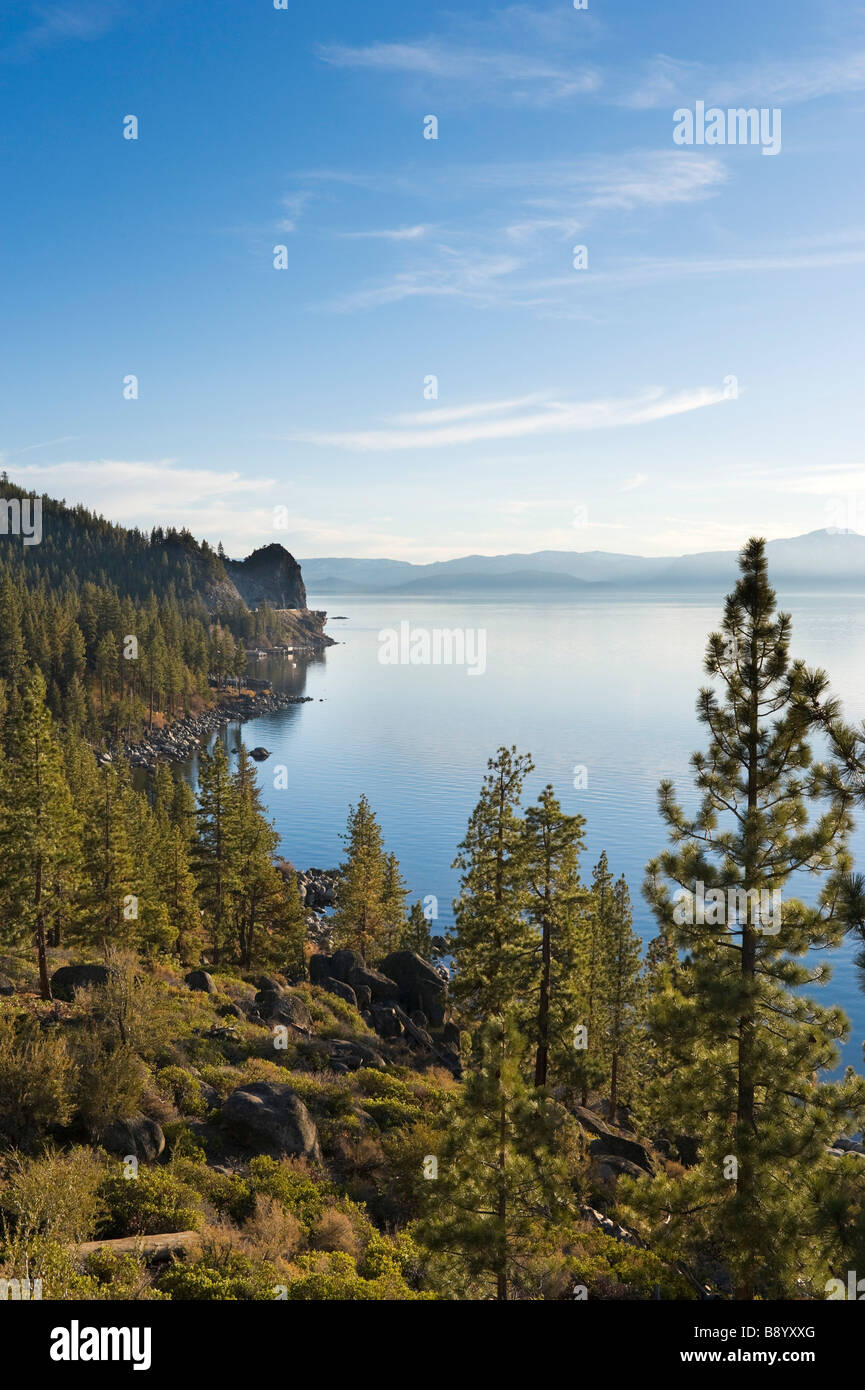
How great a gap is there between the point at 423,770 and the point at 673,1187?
87.1 m

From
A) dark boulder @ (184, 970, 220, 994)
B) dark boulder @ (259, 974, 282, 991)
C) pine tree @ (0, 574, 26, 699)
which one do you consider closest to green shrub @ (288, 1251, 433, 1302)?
dark boulder @ (184, 970, 220, 994)

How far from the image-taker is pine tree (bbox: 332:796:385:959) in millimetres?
49375

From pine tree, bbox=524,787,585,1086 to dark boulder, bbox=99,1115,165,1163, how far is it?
49.1 ft

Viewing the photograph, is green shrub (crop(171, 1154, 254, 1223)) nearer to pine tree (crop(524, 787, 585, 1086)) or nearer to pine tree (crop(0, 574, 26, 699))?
pine tree (crop(524, 787, 585, 1086))

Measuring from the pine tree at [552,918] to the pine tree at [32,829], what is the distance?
17.5 metres

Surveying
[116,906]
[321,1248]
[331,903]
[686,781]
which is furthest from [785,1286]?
[686,781]

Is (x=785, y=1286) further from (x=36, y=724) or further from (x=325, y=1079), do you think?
(x=36, y=724)

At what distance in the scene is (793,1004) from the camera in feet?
45.5

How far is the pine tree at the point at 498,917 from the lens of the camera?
28.7 m

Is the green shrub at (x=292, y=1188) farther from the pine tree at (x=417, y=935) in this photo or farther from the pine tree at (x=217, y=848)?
the pine tree at (x=417, y=935)

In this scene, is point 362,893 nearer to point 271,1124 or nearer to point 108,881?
point 108,881

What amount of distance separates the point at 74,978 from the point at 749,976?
73.3ft

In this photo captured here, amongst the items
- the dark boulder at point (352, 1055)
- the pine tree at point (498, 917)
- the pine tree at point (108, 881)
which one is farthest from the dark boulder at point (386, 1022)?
the pine tree at point (108, 881)

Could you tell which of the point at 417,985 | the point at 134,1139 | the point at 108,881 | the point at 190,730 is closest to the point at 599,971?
the point at 417,985
